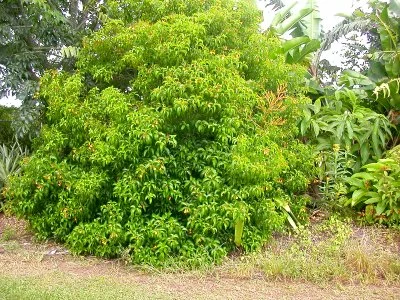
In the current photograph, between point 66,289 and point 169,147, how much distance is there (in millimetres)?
2045

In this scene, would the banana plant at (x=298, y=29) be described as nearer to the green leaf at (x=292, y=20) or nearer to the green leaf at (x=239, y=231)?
the green leaf at (x=292, y=20)

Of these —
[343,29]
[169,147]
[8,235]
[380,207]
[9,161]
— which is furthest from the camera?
[343,29]

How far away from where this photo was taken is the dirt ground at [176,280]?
5.00 m

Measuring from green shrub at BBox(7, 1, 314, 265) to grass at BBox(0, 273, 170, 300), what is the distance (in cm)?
74

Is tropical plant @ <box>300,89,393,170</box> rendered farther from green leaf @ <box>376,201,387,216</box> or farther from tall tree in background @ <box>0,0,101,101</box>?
tall tree in background @ <box>0,0,101,101</box>

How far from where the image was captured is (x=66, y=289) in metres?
4.90

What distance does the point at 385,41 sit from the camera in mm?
8477

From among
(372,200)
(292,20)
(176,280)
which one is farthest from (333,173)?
(176,280)

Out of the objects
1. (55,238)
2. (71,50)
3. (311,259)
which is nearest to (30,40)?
(71,50)

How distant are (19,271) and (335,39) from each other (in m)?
6.98

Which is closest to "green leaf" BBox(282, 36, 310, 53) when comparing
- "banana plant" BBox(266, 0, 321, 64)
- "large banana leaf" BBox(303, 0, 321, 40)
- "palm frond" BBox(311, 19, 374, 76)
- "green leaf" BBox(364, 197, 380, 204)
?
"banana plant" BBox(266, 0, 321, 64)

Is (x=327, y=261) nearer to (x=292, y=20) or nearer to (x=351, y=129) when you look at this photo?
(x=351, y=129)

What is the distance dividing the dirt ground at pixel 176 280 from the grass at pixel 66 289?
0.15 metres

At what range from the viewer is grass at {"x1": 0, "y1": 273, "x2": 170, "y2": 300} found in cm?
467
